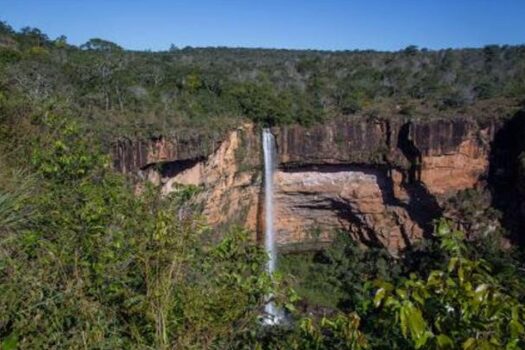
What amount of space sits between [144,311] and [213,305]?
539 mm

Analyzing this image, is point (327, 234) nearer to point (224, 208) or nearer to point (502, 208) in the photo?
point (224, 208)

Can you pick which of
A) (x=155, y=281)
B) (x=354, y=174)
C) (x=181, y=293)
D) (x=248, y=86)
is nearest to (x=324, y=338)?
(x=181, y=293)

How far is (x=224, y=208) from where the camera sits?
22.8 metres

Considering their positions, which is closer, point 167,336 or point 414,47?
point 167,336

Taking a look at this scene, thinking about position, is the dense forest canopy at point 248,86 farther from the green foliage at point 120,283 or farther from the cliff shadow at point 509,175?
the green foliage at point 120,283

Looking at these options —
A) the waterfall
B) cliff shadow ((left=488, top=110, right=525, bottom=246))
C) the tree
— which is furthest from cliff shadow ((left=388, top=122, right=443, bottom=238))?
the tree

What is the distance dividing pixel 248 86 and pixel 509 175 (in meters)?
11.8

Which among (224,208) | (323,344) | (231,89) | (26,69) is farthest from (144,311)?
(231,89)

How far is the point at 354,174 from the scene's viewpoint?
24.2m

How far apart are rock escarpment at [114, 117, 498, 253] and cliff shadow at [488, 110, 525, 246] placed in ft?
1.42

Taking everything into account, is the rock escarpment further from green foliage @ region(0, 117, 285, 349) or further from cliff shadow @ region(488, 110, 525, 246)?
green foliage @ region(0, 117, 285, 349)

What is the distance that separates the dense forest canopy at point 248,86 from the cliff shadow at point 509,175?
1206mm

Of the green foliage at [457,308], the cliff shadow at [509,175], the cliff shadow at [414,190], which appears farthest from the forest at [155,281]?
the cliff shadow at [509,175]

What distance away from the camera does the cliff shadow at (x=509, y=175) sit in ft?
73.6
